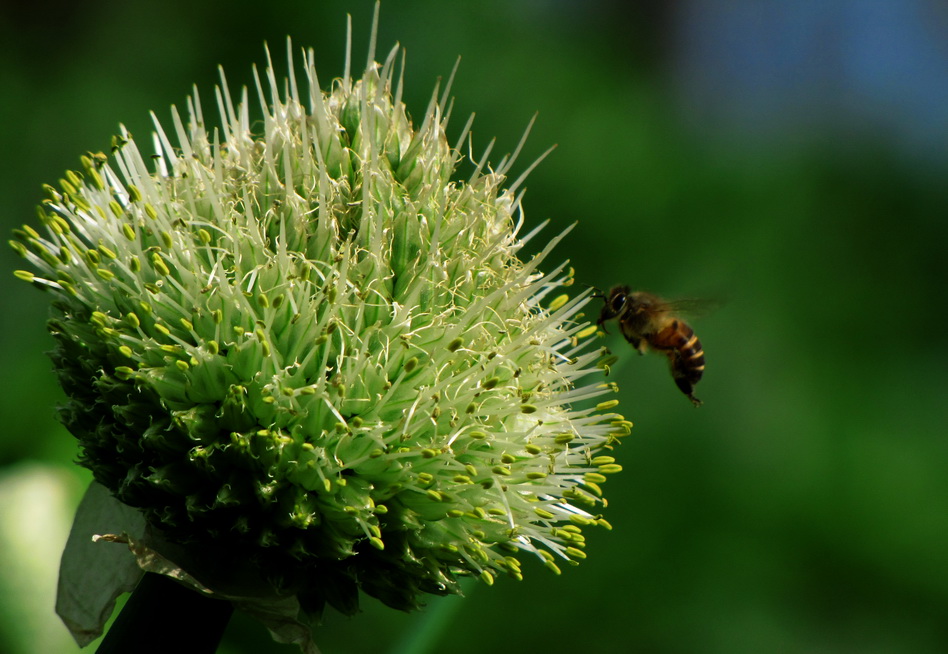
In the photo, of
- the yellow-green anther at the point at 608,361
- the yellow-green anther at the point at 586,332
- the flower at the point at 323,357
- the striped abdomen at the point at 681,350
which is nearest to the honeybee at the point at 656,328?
the striped abdomen at the point at 681,350

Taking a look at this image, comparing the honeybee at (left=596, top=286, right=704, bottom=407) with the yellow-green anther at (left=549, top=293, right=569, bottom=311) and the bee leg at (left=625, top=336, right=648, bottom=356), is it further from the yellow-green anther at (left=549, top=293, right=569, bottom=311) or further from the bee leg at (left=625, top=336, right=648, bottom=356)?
the yellow-green anther at (left=549, top=293, right=569, bottom=311)

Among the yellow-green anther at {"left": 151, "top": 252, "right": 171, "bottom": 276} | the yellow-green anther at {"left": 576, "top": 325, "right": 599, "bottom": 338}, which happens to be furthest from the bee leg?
the yellow-green anther at {"left": 151, "top": 252, "right": 171, "bottom": 276}

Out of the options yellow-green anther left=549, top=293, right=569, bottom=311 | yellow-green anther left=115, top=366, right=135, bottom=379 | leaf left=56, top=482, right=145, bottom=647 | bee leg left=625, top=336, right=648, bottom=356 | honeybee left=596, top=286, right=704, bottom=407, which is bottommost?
leaf left=56, top=482, right=145, bottom=647

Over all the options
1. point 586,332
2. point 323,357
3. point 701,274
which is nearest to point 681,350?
point 586,332

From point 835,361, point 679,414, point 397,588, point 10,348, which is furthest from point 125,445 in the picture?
point 835,361

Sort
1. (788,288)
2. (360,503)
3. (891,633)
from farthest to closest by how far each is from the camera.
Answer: (788,288), (891,633), (360,503)

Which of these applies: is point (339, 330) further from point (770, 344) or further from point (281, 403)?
point (770, 344)
